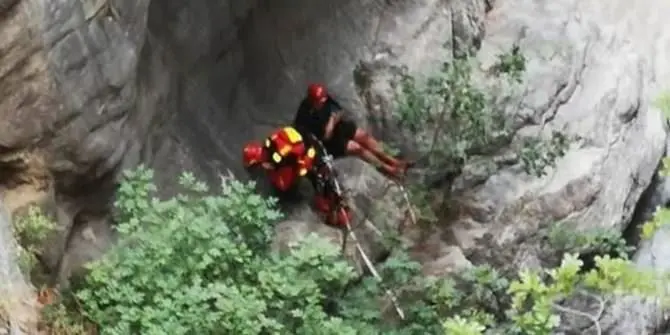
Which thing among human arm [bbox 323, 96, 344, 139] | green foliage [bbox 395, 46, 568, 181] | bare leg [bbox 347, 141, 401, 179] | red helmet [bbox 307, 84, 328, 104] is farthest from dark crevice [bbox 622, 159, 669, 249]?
red helmet [bbox 307, 84, 328, 104]

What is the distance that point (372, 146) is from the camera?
705 centimetres

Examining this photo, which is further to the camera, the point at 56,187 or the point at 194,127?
the point at 194,127

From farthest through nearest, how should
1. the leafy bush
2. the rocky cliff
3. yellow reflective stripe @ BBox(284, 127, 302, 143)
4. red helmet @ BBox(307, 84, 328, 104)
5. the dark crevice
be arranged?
the dark crevice → red helmet @ BBox(307, 84, 328, 104) → yellow reflective stripe @ BBox(284, 127, 302, 143) → the rocky cliff → the leafy bush

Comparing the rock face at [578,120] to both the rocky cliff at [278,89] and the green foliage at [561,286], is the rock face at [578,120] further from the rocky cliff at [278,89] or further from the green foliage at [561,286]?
the green foliage at [561,286]

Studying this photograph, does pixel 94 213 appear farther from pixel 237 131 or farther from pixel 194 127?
pixel 237 131

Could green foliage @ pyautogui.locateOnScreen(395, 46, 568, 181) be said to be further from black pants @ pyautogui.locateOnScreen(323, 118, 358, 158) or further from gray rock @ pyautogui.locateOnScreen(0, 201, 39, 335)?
gray rock @ pyautogui.locateOnScreen(0, 201, 39, 335)

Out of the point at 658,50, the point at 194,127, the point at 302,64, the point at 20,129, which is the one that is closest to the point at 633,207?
the point at 658,50

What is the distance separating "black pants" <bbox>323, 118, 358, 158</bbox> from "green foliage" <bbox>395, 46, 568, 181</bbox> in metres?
0.56

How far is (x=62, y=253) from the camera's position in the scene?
17.4 ft

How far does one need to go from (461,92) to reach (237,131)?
1.94 m

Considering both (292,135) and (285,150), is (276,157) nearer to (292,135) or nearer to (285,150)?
(285,150)

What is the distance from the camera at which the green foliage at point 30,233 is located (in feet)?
16.0

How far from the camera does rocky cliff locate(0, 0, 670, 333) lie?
16.5 ft

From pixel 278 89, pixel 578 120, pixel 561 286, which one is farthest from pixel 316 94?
pixel 561 286
